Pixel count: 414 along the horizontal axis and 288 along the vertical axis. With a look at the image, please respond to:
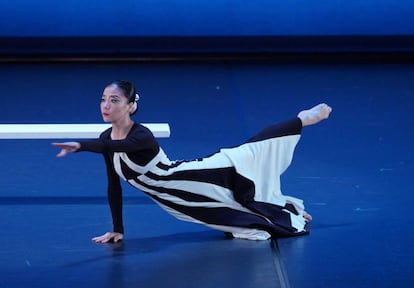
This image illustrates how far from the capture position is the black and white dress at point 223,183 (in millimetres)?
3812

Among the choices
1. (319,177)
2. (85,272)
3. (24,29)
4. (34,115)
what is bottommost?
(85,272)

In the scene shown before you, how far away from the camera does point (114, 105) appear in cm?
374

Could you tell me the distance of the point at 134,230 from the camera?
13.4ft

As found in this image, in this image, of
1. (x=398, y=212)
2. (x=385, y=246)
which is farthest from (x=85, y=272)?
(x=398, y=212)

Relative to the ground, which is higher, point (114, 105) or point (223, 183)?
point (114, 105)

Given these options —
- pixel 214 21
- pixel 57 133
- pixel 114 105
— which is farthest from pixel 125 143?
→ pixel 214 21

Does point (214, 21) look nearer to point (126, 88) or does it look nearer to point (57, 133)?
point (57, 133)

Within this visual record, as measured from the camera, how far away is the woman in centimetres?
378

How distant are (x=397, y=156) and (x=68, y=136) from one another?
1796 millimetres

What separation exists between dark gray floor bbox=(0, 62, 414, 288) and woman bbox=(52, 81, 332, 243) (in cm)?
9

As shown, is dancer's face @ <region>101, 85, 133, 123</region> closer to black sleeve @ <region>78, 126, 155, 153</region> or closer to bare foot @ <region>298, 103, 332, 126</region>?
black sleeve @ <region>78, 126, 155, 153</region>

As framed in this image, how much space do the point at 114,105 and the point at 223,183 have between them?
56 cm

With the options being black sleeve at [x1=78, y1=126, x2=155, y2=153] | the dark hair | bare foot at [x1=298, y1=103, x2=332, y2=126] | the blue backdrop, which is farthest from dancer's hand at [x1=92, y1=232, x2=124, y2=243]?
the blue backdrop

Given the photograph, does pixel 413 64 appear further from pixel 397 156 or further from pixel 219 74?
pixel 397 156
